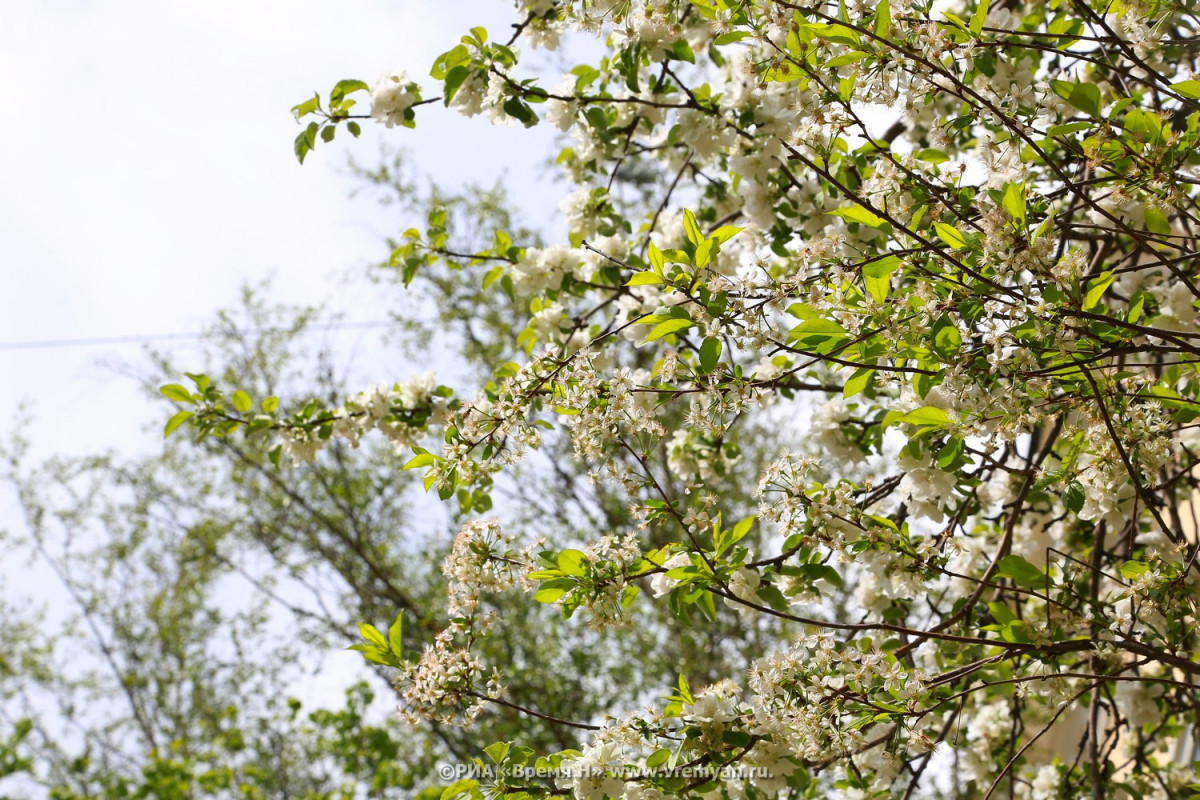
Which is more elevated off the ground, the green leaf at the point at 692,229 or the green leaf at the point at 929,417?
the green leaf at the point at 692,229

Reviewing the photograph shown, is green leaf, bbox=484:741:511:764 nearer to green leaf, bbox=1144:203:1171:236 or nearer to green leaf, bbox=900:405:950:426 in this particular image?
green leaf, bbox=900:405:950:426

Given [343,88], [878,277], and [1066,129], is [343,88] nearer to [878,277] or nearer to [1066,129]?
[878,277]

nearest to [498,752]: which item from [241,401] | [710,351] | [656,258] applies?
[710,351]

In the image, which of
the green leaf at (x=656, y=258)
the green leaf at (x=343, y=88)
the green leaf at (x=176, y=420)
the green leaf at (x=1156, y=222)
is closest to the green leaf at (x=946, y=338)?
the green leaf at (x=656, y=258)

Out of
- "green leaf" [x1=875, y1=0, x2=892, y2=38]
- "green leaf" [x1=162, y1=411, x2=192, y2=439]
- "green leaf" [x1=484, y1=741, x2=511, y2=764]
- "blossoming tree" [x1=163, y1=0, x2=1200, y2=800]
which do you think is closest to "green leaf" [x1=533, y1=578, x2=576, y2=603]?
"blossoming tree" [x1=163, y1=0, x2=1200, y2=800]

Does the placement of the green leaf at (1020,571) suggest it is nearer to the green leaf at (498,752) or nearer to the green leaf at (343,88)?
the green leaf at (498,752)

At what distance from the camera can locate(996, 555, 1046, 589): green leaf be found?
1.41 m

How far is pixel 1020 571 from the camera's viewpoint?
4.70 ft

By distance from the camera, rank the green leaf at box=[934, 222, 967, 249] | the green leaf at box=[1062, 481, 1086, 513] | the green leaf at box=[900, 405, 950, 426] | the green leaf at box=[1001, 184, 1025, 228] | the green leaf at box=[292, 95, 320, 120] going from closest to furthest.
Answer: the green leaf at box=[1001, 184, 1025, 228]
the green leaf at box=[934, 222, 967, 249]
the green leaf at box=[900, 405, 950, 426]
the green leaf at box=[1062, 481, 1086, 513]
the green leaf at box=[292, 95, 320, 120]

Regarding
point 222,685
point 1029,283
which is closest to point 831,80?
point 1029,283

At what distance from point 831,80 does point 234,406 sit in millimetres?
1774

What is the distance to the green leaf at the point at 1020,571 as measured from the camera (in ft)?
4.62

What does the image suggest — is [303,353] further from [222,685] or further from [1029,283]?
[1029,283]

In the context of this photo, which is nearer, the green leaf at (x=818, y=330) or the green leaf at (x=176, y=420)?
the green leaf at (x=818, y=330)
